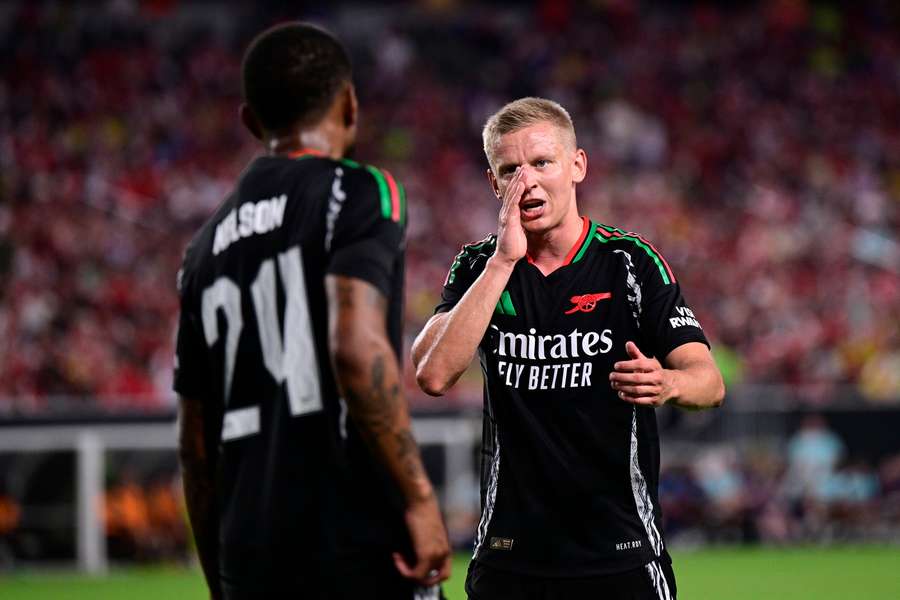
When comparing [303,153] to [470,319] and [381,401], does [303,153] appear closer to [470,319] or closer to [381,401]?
[381,401]

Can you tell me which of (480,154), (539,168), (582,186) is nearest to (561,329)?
(539,168)

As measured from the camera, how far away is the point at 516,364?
14.4 feet

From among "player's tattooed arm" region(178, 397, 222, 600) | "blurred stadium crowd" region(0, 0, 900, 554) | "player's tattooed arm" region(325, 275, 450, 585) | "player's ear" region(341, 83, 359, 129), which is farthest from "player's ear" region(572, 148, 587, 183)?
"blurred stadium crowd" region(0, 0, 900, 554)

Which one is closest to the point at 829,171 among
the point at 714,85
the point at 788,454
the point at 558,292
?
the point at 714,85

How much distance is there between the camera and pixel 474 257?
15.1 feet

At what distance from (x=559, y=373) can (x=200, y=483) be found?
4.05 feet

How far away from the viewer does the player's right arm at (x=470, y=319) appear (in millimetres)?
4188

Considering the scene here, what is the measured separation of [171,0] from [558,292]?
75.0 ft

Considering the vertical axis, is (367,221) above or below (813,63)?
below

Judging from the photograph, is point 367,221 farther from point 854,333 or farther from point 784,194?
point 784,194

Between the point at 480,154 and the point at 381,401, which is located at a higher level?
the point at 480,154

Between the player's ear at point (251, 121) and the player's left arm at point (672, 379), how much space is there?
1.21 meters

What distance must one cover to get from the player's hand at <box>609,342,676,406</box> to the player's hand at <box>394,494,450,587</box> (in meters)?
0.83

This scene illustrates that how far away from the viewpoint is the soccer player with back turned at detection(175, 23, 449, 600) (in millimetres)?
3295
